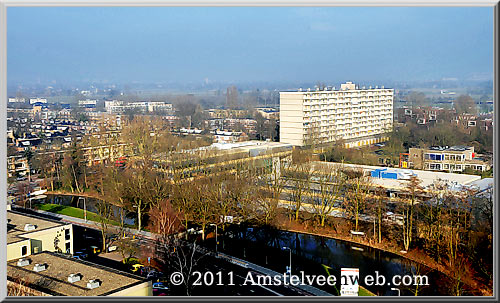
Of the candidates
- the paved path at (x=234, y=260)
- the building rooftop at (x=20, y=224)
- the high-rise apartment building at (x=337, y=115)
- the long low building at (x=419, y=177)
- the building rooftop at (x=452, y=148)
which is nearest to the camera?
Answer: the paved path at (x=234, y=260)

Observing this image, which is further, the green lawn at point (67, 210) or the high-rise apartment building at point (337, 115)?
the high-rise apartment building at point (337, 115)

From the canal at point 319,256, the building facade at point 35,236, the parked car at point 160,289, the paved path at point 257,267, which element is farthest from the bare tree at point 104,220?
the parked car at point 160,289

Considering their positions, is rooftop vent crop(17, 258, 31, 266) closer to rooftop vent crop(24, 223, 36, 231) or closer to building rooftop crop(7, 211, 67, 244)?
building rooftop crop(7, 211, 67, 244)

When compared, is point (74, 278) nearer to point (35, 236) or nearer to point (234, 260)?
point (35, 236)

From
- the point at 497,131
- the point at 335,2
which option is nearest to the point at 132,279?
the point at 335,2

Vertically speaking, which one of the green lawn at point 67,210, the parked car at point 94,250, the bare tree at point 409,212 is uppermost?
the bare tree at point 409,212

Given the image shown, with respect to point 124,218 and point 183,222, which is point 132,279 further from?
point 124,218

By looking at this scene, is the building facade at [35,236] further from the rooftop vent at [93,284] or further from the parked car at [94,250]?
the rooftop vent at [93,284]

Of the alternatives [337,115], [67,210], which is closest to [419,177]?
[337,115]
